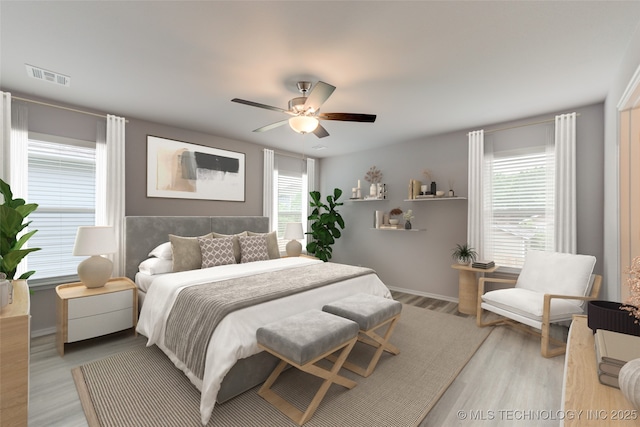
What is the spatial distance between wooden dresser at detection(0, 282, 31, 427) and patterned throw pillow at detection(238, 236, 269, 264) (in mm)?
2373

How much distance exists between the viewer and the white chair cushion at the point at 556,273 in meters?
3.01

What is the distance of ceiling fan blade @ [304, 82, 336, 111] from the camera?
2.27 metres

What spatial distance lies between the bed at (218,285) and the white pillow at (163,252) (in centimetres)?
18

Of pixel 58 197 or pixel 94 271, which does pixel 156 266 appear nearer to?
pixel 94 271

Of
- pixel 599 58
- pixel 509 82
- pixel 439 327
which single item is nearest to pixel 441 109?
pixel 509 82

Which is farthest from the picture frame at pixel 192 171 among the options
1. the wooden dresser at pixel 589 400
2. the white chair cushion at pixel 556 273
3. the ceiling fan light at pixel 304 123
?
the wooden dresser at pixel 589 400

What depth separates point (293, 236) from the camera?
5.01m

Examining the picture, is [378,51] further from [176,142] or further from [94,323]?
[94,323]

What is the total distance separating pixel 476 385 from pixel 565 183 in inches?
108

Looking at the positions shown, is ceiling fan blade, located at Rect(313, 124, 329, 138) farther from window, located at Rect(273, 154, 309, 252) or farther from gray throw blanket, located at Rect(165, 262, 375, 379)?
window, located at Rect(273, 154, 309, 252)

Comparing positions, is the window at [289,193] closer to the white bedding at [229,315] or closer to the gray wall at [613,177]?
the white bedding at [229,315]

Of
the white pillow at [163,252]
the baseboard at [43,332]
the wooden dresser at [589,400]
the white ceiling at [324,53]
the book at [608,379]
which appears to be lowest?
the baseboard at [43,332]

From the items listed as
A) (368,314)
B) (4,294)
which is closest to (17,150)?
(4,294)

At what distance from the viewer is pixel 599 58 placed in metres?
2.35
